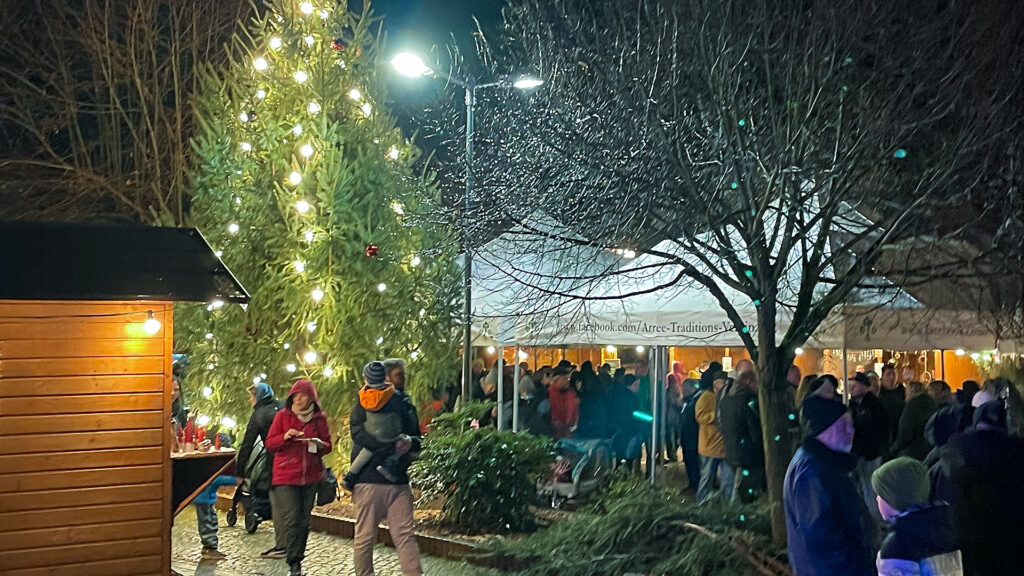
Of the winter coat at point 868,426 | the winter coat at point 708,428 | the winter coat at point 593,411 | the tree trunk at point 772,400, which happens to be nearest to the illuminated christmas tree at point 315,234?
the winter coat at point 593,411

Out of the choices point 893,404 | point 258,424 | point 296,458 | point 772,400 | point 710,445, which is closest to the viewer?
point 772,400

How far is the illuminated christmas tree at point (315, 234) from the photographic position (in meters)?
12.3

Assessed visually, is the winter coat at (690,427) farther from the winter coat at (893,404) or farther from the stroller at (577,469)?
the winter coat at (893,404)

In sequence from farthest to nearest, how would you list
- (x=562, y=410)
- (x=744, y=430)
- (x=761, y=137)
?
(x=562, y=410)
(x=744, y=430)
(x=761, y=137)

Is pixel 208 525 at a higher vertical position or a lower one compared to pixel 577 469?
lower

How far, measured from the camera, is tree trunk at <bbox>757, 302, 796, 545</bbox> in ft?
26.7

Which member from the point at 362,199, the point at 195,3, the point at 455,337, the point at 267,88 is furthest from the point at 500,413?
the point at 195,3

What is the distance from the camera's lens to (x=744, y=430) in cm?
1033

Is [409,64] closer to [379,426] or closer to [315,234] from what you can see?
[315,234]

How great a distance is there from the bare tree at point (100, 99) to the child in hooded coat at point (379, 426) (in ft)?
38.6

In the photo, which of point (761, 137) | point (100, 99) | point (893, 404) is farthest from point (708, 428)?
point (100, 99)

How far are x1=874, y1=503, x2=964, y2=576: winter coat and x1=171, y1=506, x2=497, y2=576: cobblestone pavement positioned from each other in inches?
192

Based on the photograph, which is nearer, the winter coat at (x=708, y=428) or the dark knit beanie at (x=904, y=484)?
the dark knit beanie at (x=904, y=484)

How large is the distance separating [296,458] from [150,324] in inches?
75.5
